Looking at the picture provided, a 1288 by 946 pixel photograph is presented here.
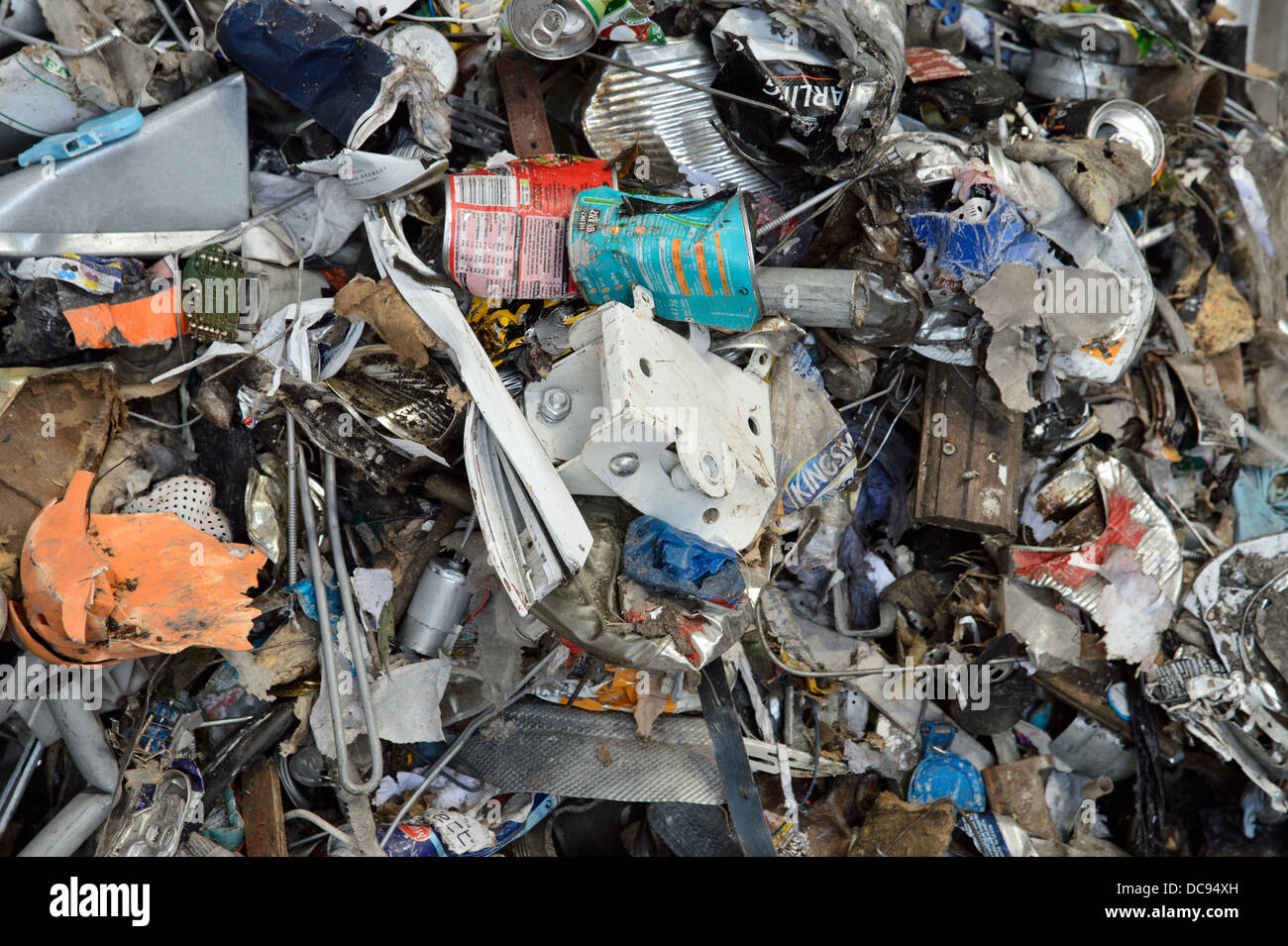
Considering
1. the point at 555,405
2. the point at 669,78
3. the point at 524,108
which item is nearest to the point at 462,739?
the point at 555,405

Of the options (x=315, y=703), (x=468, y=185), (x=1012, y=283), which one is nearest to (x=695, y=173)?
(x=468, y=185)

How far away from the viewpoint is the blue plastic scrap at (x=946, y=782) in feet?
9.39

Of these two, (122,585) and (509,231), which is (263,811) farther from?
(509,231)

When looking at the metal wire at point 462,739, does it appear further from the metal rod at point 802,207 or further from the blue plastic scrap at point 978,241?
the blue plastic scrap at point 978,241

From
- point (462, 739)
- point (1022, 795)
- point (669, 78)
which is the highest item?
point (669, 78)

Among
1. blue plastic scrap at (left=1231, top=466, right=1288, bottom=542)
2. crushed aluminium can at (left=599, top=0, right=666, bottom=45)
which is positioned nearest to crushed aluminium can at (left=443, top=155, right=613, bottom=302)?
crushed aluminium can at (left=599, top=0, right=666, bottom=45)

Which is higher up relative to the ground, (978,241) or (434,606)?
(978,241)

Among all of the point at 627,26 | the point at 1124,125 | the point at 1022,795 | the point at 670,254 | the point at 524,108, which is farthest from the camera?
the point at 1124,125

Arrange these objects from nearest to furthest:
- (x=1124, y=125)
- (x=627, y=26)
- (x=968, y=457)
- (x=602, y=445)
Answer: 1. (x=602, y=445)
2. (x=627, y=26)
3. (x=968, y=457)
4. (x=1124, y=125)

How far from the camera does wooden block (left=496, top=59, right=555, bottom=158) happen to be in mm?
2590

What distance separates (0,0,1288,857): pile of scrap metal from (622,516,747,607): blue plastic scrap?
11 millimetres

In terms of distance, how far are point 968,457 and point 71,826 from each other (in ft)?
8.50

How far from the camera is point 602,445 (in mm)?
2102

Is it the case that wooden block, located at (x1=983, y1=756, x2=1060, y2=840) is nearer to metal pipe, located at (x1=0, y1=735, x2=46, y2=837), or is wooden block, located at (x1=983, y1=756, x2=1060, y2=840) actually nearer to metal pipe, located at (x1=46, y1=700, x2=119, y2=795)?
metal pipe, located at (x1=46, y1=700, x2=119, y2=795)
